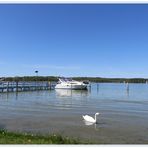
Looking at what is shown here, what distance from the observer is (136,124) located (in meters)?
23.0

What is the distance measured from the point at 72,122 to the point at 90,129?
3190mm

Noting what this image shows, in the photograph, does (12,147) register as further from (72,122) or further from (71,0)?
(72,122)

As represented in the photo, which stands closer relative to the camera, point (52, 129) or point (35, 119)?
point (52, 129)

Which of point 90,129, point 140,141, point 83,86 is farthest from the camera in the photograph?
point 83,86

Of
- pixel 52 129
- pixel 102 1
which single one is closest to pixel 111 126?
pixel 52 129

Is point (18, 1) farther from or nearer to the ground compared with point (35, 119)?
farther from the ground

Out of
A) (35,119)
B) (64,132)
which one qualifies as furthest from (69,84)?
(64,132)

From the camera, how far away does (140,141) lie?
16.7 meters

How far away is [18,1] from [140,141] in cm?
864

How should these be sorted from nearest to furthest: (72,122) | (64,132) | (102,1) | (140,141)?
(102,1), (140,141), (64,132), (72,122)

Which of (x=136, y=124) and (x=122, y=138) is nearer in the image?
(x=122, y=138)

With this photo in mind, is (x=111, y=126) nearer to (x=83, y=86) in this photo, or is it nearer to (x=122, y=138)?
(x=122, y=138)

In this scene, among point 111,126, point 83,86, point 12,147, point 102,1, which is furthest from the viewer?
point 83,86

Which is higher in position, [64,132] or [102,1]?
[102,1]
